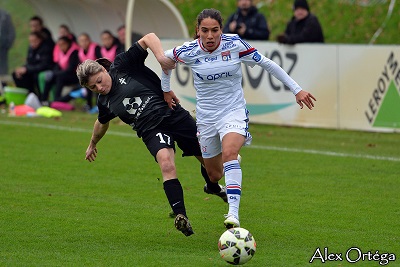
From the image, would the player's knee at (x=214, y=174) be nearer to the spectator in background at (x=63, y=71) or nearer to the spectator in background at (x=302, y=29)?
the spectator in background at (x=302, y=29)

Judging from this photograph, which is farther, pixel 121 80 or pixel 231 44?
pixel 121 80

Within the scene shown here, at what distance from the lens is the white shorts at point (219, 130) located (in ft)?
26.4

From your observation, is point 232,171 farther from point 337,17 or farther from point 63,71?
point 337,17

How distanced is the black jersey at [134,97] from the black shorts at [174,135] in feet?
0.22

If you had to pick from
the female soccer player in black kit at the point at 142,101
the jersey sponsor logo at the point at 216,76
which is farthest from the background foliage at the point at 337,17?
the jersey sponsor logo at the point at 216,76

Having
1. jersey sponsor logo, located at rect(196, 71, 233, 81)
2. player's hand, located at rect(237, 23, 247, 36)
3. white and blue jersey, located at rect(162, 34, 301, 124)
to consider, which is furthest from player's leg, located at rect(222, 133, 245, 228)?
player's hand, located at rect(237, 23, 247, 36)

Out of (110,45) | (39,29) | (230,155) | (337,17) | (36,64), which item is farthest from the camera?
(337,17)

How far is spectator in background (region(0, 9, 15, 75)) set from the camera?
22719mm

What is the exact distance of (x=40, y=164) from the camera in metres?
12.3

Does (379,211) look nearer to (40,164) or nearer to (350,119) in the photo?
(40,164)

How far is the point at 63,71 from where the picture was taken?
20078 mm

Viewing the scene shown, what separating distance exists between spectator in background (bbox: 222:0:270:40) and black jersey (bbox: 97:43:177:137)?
856cm

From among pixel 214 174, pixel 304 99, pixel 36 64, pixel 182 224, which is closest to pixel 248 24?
pixel 36 64

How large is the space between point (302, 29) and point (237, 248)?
995 cm
